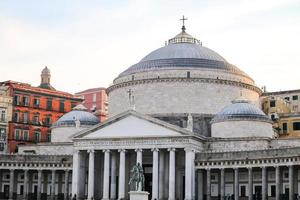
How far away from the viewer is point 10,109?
10281cm

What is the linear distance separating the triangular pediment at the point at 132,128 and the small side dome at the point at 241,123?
270 inches

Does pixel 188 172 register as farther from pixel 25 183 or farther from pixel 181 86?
pixel 25 183

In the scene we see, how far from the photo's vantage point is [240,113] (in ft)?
272

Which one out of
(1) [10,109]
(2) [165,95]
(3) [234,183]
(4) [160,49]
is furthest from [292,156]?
(1) [10,109]

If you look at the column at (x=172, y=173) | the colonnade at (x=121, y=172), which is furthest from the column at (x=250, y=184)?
the column at (x=172, y=173)

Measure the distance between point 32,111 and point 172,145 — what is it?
34976 mm

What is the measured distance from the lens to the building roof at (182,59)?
92312mm

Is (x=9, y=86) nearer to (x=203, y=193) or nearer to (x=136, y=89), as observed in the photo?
(x=136, y=89)

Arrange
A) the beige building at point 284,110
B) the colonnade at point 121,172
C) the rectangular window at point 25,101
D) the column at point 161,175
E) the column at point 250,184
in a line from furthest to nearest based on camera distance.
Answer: the rectangular window at point 25,101 → the beige building at point 284,110 → the column at point 161,175 → the colonnade at point 121,172 → the column at point 250,184

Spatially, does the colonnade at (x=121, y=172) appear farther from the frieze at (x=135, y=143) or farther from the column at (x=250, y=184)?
the column at (x=250, y=184)

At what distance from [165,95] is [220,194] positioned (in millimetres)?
17415

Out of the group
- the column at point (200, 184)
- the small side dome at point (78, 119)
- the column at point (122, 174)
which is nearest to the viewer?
the column at point (122, 174)

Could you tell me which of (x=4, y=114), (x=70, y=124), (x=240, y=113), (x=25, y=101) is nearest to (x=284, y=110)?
(x=240, y=113)

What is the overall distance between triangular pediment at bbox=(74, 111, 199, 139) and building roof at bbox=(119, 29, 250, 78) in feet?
43.4
